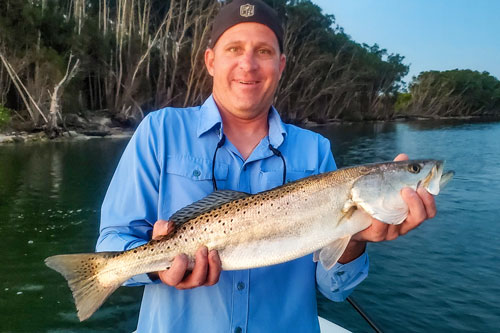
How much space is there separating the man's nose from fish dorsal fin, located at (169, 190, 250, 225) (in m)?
0.92

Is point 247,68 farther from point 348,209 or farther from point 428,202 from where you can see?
point 428,202

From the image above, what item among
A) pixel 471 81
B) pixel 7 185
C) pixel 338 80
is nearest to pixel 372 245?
pixel 7 185

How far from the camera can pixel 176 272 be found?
2.63m

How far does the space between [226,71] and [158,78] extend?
160ft

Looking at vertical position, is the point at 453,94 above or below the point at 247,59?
above

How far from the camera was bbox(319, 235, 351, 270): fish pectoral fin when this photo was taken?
2.88 meters

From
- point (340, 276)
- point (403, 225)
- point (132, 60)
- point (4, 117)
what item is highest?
point (132, 60)

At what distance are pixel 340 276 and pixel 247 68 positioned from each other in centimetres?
163

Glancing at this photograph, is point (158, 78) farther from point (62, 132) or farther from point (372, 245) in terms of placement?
point (372, 245)

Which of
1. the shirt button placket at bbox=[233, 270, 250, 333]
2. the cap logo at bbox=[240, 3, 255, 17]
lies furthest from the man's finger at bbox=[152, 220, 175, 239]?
the cap logo at bbox=[240, 3, 255, 17]

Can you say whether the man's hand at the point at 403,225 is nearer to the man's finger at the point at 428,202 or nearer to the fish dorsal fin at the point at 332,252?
the man's finger at the point at 428,202

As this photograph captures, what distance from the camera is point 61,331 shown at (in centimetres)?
712

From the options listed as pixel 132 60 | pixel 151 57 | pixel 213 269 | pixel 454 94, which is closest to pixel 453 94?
pixel 454 94

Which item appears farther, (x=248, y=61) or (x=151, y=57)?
(x=151, y=57)
